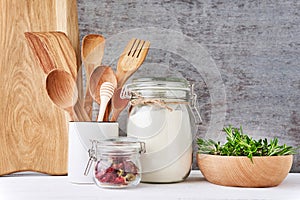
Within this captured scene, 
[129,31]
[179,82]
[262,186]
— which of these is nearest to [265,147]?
[262,186]

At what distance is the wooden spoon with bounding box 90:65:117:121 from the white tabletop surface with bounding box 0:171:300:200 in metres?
0.19

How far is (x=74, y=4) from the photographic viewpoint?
1.13 m

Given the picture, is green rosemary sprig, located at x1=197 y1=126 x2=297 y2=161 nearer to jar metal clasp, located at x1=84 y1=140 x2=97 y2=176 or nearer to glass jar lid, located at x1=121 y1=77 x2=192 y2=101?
glass jar lid, located at x1=121 y1=77 x2=192 y2=101

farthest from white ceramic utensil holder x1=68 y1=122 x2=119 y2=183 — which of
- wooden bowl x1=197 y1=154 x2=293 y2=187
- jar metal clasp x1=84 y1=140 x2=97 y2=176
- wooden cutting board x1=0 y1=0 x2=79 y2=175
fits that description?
wooden bowl x1=197 y1=154 x2=293 y2=187

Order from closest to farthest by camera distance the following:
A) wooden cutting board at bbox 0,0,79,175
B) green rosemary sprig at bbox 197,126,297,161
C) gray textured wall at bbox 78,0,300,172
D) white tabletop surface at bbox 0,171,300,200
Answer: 1. white tabletop surface at bbox 0,171,300,200
2. green rosemary sprig at bbox 197,126,297,161
3. wooden cutting board at bbox 0,0,79,175
4. gray textured wall at bbox 78,0,300,172

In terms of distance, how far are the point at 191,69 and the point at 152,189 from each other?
1.45 ft

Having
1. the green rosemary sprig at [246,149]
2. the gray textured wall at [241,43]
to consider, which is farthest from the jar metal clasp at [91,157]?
the gray textured wall at [241,43]

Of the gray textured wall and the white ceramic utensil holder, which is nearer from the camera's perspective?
the white ceramic utensil holder

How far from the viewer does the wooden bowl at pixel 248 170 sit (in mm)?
896

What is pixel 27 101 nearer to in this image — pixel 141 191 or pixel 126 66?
pixel 126 66

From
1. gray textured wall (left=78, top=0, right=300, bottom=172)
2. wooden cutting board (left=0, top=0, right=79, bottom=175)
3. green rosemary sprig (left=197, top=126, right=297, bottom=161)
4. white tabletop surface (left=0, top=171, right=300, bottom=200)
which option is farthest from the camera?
gray textured wall (left=78, top=0, right=300, bottom=172)

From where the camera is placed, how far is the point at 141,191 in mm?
872

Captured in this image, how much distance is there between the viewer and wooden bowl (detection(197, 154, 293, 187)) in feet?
2.94

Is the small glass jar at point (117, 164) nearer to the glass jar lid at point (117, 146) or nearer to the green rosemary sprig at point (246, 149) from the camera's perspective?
the glass jar lid at point (117, 146)
